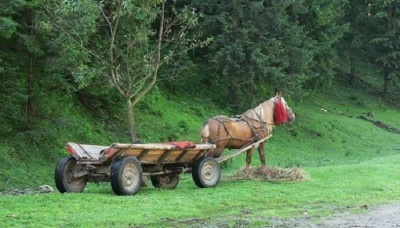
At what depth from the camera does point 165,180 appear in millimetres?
14500

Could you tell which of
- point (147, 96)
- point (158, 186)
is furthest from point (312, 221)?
point (147, 96)

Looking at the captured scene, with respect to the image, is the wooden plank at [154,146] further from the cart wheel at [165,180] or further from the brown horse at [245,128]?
the cart wheel at [165,180]

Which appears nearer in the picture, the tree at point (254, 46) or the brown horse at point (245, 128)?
the brown horse at point (245, 128)

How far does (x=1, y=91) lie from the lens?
671 inches

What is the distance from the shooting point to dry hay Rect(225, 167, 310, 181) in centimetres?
1523

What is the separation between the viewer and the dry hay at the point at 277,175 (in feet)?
50.0

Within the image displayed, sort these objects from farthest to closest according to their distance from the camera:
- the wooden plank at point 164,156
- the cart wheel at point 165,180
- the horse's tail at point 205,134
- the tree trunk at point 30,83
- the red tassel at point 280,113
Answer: the tree trunk at point 30,83, the red tassel at point 280,113, the horse's tail at point 205,134, the cart wheel at point 165,180, the wooden plank at point 164,156

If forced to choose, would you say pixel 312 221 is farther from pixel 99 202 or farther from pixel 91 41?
pixel 91 41

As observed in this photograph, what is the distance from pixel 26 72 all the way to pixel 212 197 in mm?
8931

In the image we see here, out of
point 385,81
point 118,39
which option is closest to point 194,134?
point 118,39

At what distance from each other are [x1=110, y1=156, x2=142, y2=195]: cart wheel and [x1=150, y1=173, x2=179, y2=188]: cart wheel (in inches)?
Answer: 73.3

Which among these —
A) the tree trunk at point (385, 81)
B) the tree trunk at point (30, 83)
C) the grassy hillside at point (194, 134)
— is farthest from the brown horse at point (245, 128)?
the tree trunk at point (385, 81)

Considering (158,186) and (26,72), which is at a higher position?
(26,72)

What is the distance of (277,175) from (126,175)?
4.81 meters
